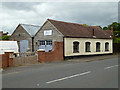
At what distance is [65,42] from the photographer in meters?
22.2

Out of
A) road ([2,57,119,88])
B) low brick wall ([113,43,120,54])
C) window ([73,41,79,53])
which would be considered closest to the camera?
road ([2,57,119,88])

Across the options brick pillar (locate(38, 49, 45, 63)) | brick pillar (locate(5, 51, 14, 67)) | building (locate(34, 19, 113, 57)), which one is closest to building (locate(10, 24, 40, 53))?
building (locate(34, 19, 113, 57))

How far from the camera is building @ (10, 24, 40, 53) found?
27472 millimetres

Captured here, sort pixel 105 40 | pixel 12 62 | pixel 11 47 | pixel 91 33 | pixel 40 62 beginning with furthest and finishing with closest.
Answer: pixel 105 40
pixel 91 33
pixel 11 47
pixel 40 62
pixel 12 62

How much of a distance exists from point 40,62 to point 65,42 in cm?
539

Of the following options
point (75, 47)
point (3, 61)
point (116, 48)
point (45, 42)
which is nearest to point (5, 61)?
point (3, 61)

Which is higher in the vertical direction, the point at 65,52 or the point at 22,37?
the point at 22,37

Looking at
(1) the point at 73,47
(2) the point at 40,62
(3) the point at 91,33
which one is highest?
(3) the point at 91,33

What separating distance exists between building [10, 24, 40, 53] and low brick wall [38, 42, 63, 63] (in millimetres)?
7243

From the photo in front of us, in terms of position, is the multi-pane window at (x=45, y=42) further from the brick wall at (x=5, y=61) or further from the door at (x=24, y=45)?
the brick wall at (x=5, y=61)

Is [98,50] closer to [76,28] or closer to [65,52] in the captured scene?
[76,28]

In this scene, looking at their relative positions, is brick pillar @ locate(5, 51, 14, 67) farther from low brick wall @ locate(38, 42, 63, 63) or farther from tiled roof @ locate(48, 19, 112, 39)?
tiled roof @ locate(48, 19, 112, 39)

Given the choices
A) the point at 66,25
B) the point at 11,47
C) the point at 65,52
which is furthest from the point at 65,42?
the point at 11,47

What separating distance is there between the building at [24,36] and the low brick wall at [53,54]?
7.24 m
